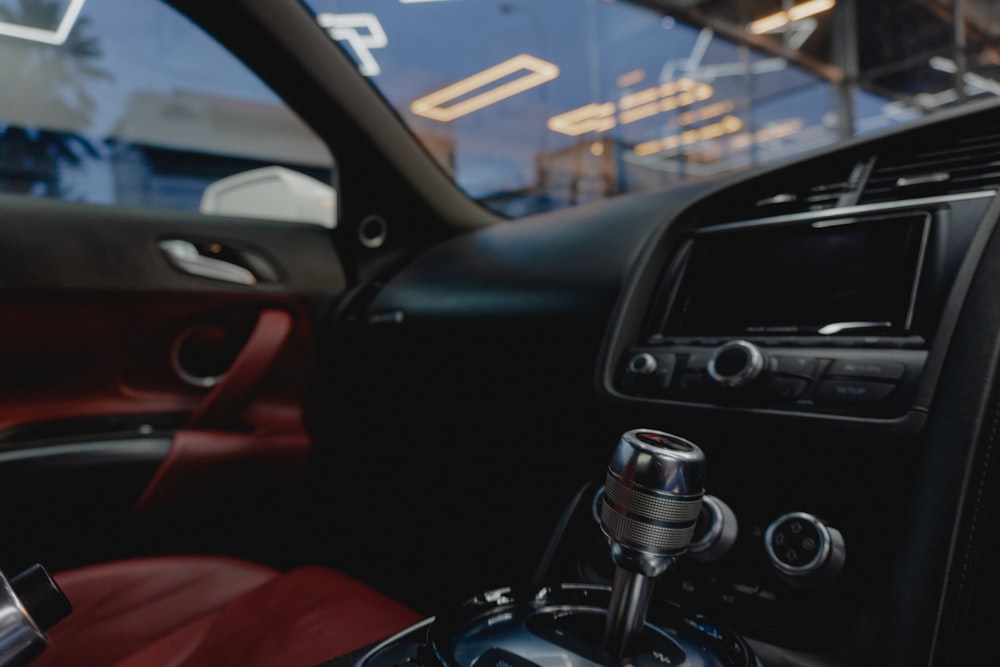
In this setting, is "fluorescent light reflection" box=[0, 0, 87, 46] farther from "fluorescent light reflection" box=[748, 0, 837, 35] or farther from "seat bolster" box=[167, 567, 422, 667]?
"fluorescent light reflection" box=[748, 0, 837, 35]

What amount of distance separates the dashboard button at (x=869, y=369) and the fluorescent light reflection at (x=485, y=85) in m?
1.32

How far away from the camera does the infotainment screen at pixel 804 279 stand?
0.70 meters

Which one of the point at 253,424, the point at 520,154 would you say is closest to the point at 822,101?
the point at 520,154

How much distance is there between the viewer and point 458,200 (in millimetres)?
1529

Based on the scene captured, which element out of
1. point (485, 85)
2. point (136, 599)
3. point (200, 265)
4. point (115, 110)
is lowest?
point (136, 599)

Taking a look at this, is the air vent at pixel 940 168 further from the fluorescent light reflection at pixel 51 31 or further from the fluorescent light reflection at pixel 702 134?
the fluorescent light reflection at pixel 702 134


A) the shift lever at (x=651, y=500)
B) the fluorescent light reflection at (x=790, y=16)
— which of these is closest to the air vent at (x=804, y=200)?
the shift lever at (x=651, y=500)

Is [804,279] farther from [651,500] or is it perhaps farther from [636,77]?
[636,77]

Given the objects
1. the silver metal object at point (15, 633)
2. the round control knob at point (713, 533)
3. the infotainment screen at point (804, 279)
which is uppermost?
the infotainment screen at point (804, 279)

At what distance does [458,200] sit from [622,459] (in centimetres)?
117

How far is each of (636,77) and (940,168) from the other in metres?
6.53

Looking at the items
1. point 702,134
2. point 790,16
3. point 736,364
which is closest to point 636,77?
point 702,134

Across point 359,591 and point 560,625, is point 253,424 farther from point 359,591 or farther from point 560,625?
point 560,625

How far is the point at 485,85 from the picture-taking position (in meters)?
2.52
